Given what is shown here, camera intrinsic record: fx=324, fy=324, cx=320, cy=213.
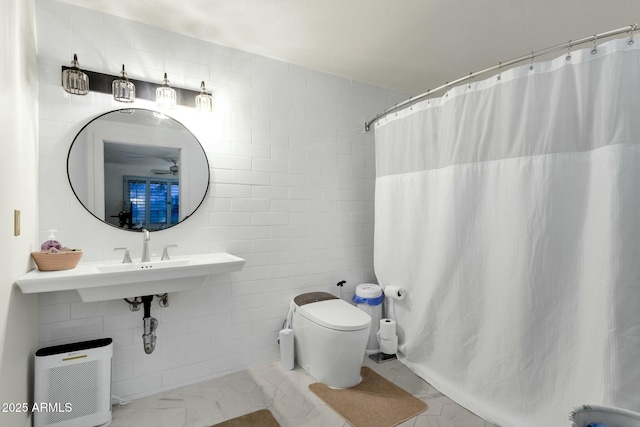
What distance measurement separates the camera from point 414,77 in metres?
2.86

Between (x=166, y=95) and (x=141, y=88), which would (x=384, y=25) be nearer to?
(x=166, y=95)

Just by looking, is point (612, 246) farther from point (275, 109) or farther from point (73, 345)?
point (73, 345)

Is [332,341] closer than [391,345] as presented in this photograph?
Yes

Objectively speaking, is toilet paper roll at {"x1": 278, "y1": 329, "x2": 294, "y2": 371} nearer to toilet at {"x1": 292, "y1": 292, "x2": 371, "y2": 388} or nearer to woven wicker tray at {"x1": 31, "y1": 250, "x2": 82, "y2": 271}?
toilet at {"x1": 292, "y1": 292, "x2": 371, "y2": 388}

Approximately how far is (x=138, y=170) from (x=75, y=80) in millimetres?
569

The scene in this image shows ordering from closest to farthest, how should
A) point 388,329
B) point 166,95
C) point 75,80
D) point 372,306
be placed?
point 75,80 < point 166,95 < point 388,329 < point 372,306

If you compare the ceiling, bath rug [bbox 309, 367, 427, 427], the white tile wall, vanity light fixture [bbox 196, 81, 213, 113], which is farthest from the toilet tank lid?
the ceiling

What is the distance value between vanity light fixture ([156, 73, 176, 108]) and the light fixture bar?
0.07 metres

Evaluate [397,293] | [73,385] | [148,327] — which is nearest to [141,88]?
[148,327]

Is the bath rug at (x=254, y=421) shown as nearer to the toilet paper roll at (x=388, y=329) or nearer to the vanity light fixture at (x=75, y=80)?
the toilet paper roll at (x=388, y=329)

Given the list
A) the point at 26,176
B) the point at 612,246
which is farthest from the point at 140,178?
the point at 612,246

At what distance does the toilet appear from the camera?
2.07 metres

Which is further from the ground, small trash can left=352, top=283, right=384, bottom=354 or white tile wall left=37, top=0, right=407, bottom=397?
white tile wall left=37, top=0, right=407, bottom=397

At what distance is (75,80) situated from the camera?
179 cm
